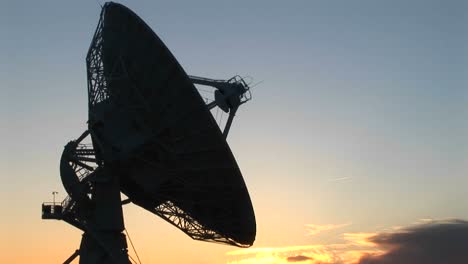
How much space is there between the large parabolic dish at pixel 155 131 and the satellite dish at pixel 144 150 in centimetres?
7

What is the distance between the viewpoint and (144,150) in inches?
1646

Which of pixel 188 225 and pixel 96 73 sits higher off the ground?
pixel 96 73

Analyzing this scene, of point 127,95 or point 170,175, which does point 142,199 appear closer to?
point 170,175

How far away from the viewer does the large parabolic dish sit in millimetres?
38562

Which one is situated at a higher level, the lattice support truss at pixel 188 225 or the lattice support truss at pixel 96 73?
the lattice support truss at pixel 96 73

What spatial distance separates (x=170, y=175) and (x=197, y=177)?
1.82 metres

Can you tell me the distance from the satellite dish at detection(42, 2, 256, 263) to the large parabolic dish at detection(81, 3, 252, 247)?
0.07 metres

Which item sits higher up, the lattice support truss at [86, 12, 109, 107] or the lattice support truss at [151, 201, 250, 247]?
the lattice support truss at [86, 12, 109, 107]

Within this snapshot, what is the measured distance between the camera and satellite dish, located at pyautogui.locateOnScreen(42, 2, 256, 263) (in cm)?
3897

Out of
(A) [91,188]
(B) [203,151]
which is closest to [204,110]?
(B) [203,151]

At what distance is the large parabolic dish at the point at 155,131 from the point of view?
38562mm

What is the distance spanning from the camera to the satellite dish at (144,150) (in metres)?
39.0

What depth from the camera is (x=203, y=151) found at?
1591 inches

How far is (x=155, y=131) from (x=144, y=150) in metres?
1.73
